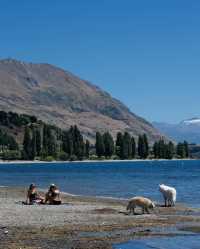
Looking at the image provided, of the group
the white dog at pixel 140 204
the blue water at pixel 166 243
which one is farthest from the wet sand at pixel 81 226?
the blue water at pixel 166 243

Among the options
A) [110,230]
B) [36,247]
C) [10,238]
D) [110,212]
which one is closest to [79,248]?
[36,247]

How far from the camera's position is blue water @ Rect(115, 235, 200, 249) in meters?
28.9

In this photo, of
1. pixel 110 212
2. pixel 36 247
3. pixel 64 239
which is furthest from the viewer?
pixel 110 212

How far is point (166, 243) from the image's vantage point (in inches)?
1180

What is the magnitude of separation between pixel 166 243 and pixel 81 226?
6.95m

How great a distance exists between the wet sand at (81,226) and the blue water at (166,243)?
0.82 m

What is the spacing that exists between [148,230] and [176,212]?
43.3ft

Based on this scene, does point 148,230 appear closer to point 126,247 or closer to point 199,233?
point 199,233

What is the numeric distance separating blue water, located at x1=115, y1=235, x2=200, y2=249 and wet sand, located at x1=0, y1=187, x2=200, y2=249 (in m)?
0.82

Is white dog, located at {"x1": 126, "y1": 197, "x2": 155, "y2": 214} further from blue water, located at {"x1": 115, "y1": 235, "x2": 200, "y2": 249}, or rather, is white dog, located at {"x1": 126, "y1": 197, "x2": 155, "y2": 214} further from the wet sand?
blue water, located at {"x1": 115, "y1": 235, "x2": 200, "y2": 249}

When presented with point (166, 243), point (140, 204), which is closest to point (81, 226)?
point (166, 243)

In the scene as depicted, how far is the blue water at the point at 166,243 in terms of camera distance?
28864mm

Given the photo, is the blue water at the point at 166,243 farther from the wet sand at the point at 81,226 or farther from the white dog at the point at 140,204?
the white dog at the point at 140,204

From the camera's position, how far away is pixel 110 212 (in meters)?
45.5
